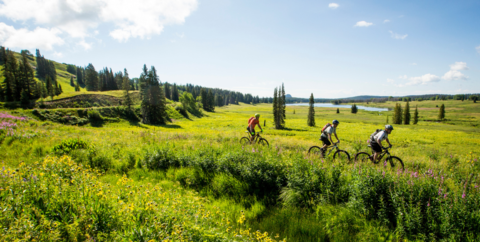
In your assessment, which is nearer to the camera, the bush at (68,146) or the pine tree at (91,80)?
the bush at (68,146)

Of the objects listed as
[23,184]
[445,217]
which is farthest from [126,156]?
[445,217]

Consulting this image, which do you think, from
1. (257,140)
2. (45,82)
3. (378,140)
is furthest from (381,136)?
(45,82)

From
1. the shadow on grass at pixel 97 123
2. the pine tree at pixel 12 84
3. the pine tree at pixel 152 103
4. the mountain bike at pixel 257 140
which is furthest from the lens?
the pine tree at pixel 152 103

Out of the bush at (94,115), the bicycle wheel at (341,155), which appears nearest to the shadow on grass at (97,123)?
the bush at (94,115)

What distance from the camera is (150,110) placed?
163 feet

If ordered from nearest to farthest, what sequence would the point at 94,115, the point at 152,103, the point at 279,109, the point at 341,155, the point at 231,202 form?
the point at 231,202, the point at 341,155, the point at 94,115, the point at 152,103, the point at 279,109

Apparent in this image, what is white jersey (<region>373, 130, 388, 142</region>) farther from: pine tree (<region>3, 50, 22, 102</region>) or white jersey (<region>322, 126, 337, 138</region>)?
pine tree (<region>3, 50, 22, 102</region>)

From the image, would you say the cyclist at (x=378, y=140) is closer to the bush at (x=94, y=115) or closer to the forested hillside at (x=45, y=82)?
the bush at (x=94, y=115)

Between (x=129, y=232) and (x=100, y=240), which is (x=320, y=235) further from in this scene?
(x=100, y=240)

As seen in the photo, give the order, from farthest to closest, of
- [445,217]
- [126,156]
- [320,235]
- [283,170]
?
[126,156] → [283,170] → [320,235] → [445,217]

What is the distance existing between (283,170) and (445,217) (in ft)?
12.9

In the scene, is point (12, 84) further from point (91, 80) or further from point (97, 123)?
point (91, 80)

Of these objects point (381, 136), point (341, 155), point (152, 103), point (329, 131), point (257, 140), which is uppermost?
point (152, 103)

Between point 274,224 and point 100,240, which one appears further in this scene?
point 274,224
